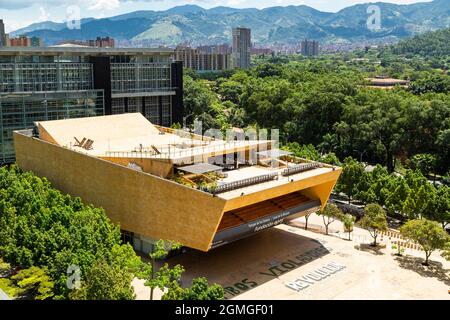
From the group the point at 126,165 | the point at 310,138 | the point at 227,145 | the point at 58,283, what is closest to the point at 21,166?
the point at 126,165

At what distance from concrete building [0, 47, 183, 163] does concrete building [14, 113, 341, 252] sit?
9931 mm

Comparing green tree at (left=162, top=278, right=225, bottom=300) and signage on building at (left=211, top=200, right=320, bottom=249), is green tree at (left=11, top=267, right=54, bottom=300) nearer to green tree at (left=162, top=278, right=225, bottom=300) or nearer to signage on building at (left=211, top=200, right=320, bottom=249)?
green tree at (left=162, top=278, right=225, bottom=300)

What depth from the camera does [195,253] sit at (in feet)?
122

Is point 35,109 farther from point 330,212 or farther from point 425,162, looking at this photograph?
point 425,162

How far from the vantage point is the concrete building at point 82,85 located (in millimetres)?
54188

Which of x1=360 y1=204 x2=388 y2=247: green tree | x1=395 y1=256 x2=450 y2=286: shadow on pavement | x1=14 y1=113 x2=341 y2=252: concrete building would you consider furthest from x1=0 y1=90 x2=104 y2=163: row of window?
x1=395 y1=256 x2=450 y2=286: shadow on pavement

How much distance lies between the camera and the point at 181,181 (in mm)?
34188

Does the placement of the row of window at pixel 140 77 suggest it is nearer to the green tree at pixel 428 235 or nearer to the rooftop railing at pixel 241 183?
the rooftop railing at pixel 241 183

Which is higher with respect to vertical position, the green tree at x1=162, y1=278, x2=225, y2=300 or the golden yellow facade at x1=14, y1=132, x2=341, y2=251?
the golden yellow facade at x1=14, y1=132, x2=341, y2=251

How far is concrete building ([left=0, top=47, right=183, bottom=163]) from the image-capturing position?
54.2 m

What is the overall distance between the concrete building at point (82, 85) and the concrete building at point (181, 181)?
391 inches

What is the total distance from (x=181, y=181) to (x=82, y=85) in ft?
103

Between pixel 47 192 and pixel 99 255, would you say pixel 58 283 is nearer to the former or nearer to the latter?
pixel 99 255
